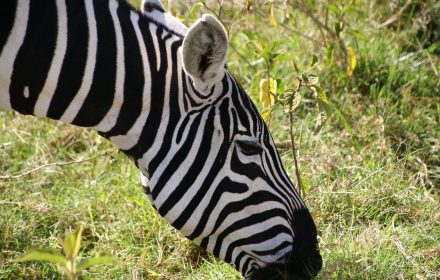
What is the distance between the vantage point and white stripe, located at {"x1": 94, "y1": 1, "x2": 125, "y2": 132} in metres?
3.20

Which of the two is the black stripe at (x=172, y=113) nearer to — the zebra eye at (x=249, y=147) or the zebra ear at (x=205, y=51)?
the zebra ear at (x=205, y=51)

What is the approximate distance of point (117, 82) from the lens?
10.5 ft

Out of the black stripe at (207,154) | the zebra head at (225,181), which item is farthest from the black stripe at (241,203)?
the black stripe at (207,154)

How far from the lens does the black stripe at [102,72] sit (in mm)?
3189

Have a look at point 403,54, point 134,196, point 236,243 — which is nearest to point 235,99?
point 236,243

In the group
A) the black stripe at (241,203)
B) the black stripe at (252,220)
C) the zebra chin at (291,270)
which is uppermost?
the black stripe at (241,203)

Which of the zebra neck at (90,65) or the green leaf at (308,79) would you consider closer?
the zebra neck at (90,65)

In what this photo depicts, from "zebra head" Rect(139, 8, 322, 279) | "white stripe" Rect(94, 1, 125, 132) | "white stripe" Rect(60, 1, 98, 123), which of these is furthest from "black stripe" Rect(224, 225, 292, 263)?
"white stripe" Rect(60, 1, 98, 123)

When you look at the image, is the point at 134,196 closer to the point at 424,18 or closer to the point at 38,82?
the point at 38,82

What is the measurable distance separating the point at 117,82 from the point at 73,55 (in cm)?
20

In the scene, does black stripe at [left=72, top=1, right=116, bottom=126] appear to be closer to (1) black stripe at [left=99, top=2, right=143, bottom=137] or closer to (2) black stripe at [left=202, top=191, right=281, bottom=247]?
(1) black stripe at [left=99, top=2, right=143, bottom=137]

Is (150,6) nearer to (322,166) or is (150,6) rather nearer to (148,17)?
(148,17)

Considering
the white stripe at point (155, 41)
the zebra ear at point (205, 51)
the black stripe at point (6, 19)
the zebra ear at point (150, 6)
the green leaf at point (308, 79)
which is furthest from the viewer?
the green leaf at point (308, 79)

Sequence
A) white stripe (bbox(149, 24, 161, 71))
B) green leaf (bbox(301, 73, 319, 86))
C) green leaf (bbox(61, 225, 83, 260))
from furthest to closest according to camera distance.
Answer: green leaf (bbox(301, 73, 319, 86)) → white stripe (bbox(149, 24, 161, 71)) → green leaf (bbox(61, 225, 83, 260))
